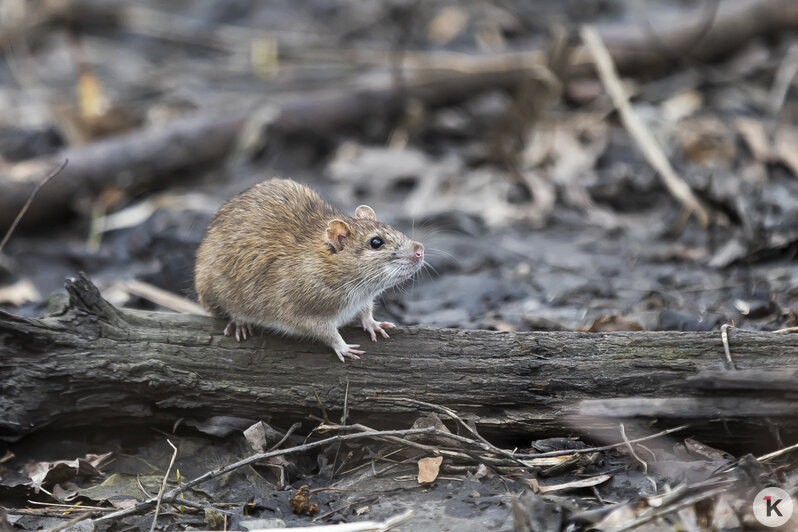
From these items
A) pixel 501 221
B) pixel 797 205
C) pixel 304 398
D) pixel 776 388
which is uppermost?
pixel 797 205

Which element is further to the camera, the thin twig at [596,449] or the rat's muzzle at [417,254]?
the rat's muzzle at [417,254]

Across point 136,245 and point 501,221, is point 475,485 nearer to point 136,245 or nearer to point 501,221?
point 501,221

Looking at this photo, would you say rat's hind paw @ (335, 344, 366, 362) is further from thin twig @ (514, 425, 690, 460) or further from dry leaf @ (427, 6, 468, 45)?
dry leaf @ (427, 6, 468, 45)

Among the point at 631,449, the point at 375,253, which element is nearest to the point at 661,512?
the point at 631,449

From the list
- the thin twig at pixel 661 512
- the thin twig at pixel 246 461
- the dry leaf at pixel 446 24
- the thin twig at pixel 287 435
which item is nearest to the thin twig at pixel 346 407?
the thin twig at pixel 246 461

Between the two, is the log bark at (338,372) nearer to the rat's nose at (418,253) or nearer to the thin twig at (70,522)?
the rat's nose at (418,253)

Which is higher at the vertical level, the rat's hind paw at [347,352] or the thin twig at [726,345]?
the thin twig at [726,345]

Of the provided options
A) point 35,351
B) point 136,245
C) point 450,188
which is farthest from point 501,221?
point 35,351
